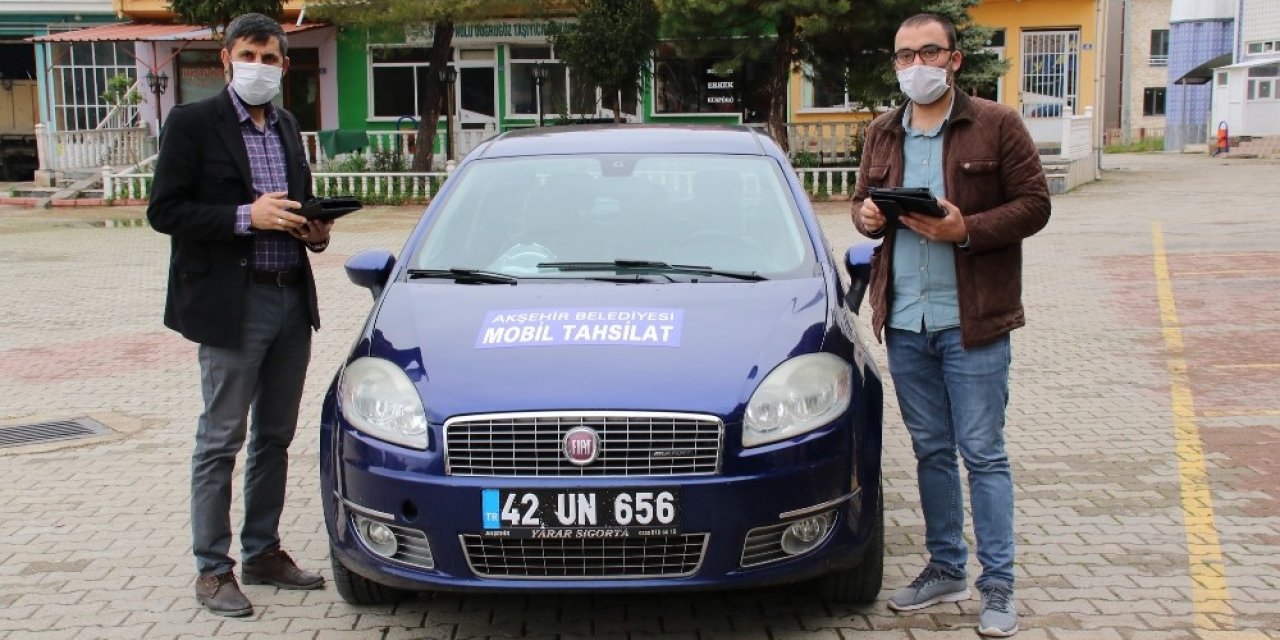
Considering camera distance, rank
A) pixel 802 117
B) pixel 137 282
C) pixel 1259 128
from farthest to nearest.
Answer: pixel 1259 128, pixel 802 117, pixel 137 282

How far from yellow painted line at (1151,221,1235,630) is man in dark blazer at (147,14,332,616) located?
3.27 metres

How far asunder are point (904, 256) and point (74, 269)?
13667 mm

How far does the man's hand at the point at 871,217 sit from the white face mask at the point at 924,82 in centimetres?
37

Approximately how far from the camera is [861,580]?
4535 mm

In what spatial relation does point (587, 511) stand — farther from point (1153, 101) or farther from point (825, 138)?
point (1153, 101)

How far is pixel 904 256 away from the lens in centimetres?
450

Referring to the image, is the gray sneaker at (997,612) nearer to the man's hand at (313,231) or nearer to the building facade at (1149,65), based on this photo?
the man's hand at (313,231)

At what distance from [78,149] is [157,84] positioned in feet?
7.11

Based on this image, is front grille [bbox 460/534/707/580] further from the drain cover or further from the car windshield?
the drain cover

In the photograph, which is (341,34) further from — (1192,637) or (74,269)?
(1192,637)

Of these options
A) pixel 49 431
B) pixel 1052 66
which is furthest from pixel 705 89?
pixel 49 431

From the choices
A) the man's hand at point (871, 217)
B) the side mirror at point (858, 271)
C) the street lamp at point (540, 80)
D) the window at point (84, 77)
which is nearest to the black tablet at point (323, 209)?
the man's hand at point (871, 217)

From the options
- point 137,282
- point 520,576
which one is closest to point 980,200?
point 520,576

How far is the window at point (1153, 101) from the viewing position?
205 feet
